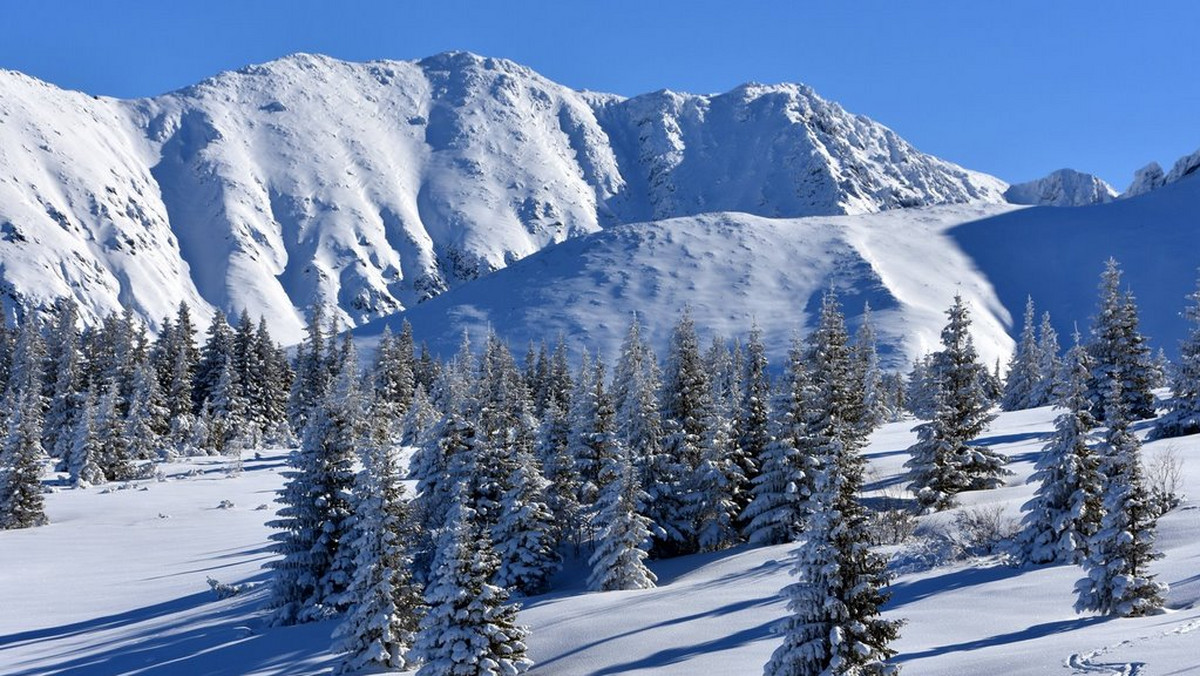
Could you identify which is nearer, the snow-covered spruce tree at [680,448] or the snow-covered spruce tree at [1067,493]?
the snow-covered spruce tree at [1067,493]

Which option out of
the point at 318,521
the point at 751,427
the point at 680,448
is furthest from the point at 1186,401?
the point at 318,521

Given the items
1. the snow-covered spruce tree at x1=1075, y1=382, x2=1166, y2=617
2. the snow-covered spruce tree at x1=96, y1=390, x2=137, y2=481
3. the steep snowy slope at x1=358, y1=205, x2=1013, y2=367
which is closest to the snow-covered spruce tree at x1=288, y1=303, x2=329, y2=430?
the snow-covered spruce tree at x1=96, y1=390, x2=137, y2=481

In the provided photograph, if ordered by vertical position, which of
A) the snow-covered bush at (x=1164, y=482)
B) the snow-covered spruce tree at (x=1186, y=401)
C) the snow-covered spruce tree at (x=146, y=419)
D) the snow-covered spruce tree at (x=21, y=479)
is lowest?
the snow-covered bush at (x=1164, y=482)

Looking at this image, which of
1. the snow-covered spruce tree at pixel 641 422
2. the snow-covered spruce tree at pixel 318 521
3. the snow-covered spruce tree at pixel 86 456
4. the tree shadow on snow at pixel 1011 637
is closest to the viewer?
the tree shadow on snow at pixel 1011 637

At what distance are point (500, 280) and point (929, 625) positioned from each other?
15418 cm

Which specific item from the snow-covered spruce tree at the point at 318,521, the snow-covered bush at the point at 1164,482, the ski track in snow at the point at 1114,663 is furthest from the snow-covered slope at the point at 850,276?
the ski track in snow at the point at 1114,663

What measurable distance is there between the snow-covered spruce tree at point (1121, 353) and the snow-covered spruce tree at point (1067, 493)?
22.4 meters

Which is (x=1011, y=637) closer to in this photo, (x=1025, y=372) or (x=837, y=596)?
(x=837, y=596)

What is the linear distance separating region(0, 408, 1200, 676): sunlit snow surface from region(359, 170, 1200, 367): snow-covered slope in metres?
93.7

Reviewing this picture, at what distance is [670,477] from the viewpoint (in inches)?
1383

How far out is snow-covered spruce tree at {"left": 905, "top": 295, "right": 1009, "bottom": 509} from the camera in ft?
103

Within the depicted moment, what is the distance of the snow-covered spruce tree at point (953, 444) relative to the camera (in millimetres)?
31391

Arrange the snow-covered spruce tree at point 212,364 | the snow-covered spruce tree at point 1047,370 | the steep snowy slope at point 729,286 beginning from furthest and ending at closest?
1. the steep snowy slope at point 729,286
2. the snow-covered spruce tree at point 212,364
3. the snow-covered spruce tree at point 1047,370

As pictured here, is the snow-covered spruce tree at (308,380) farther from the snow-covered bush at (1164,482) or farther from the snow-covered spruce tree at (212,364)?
the snow-covered bush at (1164,482)
